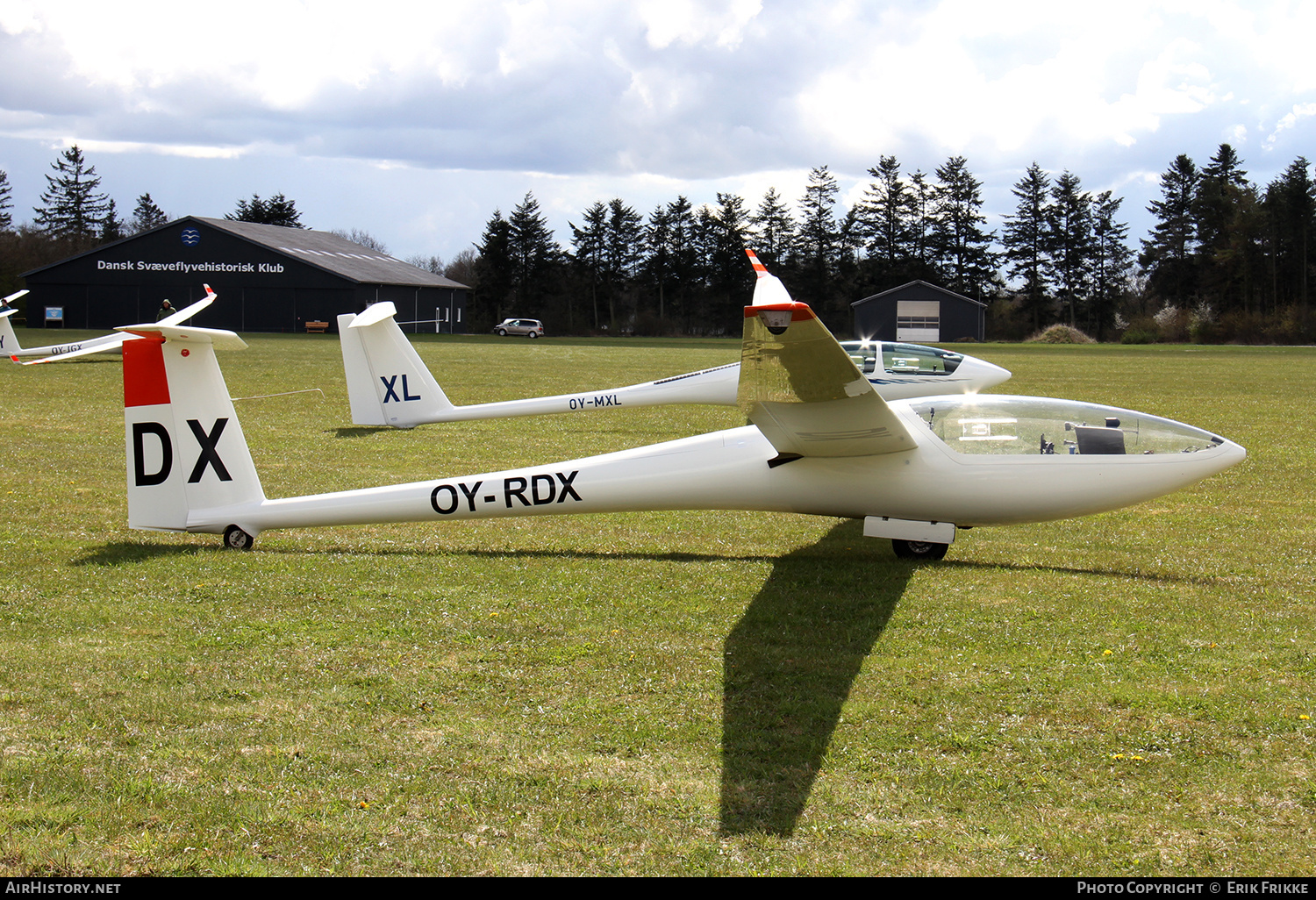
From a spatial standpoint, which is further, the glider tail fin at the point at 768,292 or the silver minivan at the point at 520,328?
the silver minivan at the point at 520,328

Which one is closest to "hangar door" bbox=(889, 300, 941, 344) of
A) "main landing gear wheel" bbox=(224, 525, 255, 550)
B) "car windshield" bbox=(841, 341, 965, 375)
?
"car windshield" bbox=(841, 341, 965, 375)

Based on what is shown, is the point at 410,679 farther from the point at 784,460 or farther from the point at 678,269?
the point at 678,269

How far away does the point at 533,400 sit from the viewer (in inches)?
657

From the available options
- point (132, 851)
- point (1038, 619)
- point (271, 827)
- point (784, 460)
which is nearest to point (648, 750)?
point (271, 827)

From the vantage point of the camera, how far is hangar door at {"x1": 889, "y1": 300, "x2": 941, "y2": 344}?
7619 centimetres

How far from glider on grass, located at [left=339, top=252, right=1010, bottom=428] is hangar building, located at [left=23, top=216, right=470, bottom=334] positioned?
55.9 metres

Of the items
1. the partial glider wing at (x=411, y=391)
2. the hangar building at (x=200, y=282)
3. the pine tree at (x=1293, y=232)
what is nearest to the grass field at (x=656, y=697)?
the partial glider wing at (x=411, y=391)

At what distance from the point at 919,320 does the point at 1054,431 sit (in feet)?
234

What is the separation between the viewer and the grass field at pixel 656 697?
4043 millimetres

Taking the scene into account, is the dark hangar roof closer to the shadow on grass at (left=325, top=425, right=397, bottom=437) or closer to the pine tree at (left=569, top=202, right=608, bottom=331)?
the pine tree at (left=569, top=202, right=608, bottom=331)

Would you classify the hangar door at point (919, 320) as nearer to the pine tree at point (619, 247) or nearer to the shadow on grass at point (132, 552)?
the pine tree at point (619, 247)

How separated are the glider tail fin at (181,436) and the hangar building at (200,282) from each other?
64.1 metres

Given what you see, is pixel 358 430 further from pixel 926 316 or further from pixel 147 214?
pixel 147 214
